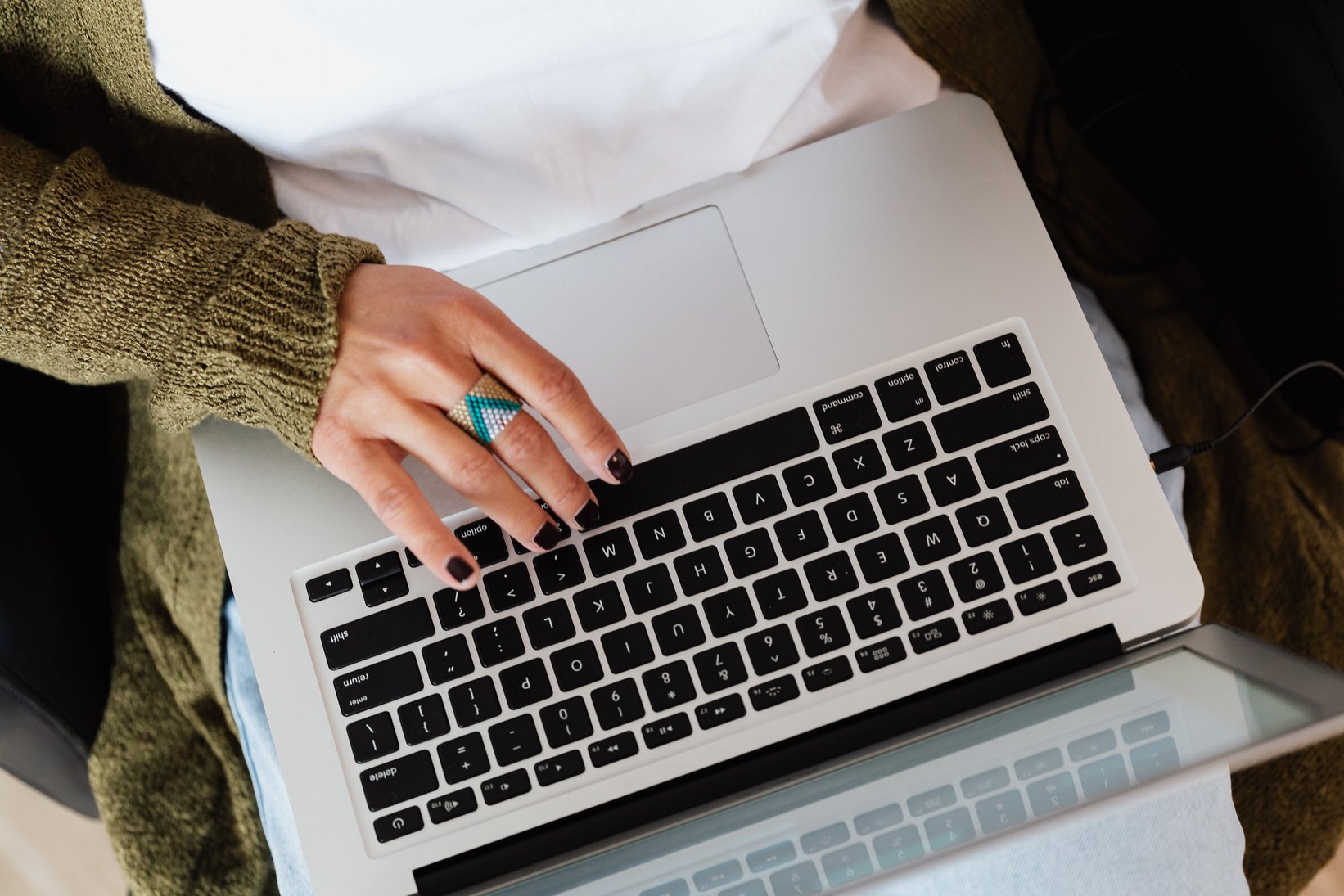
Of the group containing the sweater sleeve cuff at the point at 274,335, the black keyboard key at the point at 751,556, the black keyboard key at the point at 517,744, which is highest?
the sweater sleeve cuff at the point at 274,335

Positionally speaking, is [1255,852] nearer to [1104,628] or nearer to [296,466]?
[1104,628]

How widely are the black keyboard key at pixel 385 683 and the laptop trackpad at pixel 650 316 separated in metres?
0.18

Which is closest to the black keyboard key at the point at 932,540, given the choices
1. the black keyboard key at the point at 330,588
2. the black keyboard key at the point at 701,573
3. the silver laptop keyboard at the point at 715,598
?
the silver laptop keyboard at the point at 715,598

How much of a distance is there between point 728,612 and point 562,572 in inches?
3.7

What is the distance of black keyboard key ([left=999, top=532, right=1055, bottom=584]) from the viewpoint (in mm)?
519

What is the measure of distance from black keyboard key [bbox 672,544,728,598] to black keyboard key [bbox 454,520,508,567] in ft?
0.33

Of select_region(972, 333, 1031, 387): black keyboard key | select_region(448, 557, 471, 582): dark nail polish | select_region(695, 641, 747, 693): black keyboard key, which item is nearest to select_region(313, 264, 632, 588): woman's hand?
select_region(448, 557, 471, 582): dark nail polish

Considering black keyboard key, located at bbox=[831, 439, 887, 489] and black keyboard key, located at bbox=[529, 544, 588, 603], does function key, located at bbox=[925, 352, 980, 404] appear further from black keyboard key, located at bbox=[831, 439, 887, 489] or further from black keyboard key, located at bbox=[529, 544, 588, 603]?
black keyboard key, located at bbox=[529, 544, 588, 603]

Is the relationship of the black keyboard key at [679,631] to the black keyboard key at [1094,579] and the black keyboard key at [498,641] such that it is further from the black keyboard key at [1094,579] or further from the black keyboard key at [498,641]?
the black keyboard key at [1094,579]

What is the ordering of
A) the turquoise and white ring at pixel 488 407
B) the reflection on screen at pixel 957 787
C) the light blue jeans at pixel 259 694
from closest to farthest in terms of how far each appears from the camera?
the reflection on screen at pixel 957 787 < the turquoise and white ring at pixel 488 407 < the light blue jeans at pixel 259 694

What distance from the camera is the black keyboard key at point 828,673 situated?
514 millimetres

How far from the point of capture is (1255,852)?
2.17ft

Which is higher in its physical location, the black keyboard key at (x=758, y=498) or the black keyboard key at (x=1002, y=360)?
the black keyboard key at (x=1002, y=360)

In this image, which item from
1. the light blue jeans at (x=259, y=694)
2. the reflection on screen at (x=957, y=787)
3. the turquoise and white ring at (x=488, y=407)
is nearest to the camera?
the reflection on screen at (x=957, y=787)
